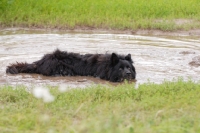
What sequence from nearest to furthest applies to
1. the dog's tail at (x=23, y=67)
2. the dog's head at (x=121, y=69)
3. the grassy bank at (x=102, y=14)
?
the dog's head at (x=121, y=69) → the dog's tail at (x=23, y=67) → the grassy bank at (x=102, y=14)

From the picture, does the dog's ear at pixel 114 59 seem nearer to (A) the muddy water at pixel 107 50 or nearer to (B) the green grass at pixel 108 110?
(A) the muddy water at pixel 107 50

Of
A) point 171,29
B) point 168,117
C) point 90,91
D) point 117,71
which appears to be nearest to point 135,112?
point 168,117

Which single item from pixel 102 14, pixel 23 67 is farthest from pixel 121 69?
pixel 102 14

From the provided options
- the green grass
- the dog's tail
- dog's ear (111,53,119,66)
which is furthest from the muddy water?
the green grass

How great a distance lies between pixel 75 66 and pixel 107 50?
2607 mm

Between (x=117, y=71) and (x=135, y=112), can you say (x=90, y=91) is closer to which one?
(x=135, y=112)

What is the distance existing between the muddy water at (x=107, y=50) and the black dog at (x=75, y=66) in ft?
0.65

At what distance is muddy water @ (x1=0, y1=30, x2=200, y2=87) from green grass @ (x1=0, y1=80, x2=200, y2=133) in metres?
2.44

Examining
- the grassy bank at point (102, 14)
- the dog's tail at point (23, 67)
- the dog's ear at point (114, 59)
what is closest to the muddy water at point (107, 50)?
the dog's tail at point (23, 67)

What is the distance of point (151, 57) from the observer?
47.6 ft

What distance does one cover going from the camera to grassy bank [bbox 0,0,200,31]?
1977 centimetres

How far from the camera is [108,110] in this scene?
762cm

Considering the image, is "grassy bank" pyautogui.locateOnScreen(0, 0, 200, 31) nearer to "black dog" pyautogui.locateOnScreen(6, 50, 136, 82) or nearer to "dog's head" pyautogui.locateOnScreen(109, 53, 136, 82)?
"black dog" pyautogui.locateOnScreen(6, 50, 136, 82)

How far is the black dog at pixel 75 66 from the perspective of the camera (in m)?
12.4
